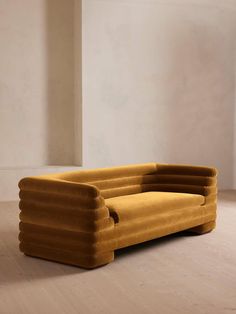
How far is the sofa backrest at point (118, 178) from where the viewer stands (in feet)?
16.8

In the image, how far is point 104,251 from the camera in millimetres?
4266

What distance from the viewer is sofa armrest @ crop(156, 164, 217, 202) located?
5574mm

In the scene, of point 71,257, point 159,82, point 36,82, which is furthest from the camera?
point 159,82

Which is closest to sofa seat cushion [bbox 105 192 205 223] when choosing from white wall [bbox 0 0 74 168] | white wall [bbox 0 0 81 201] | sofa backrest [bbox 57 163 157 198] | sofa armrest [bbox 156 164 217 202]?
sofa armrest [bbox 156 164 217 202]

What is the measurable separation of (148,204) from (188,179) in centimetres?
106

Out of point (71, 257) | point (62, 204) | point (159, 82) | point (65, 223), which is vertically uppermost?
point (159, 82)

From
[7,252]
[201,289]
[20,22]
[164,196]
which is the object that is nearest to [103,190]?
[164,196]

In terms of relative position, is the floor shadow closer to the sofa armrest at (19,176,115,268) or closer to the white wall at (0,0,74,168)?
the sofa armrest at (19,176,115,268)

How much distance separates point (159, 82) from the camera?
27.6 feet

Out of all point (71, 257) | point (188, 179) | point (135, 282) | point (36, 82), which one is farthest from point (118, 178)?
point (36, 82)

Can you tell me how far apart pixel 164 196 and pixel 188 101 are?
12.3 ft

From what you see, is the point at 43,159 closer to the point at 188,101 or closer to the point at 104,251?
the point at 188,101

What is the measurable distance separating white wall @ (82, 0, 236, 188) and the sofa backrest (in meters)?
2.26

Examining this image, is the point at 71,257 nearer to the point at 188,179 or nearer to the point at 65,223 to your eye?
the point at 65,223
